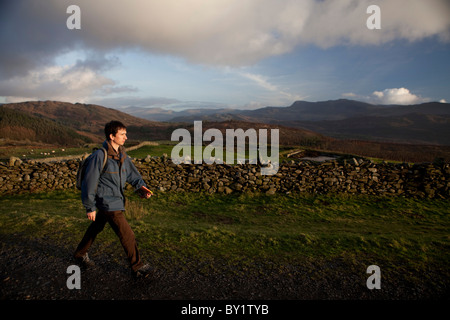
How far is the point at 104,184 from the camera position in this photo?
373cm

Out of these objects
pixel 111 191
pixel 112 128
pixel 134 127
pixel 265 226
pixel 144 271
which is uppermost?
pixel 134 127

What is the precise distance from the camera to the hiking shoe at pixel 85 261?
13.2 feet

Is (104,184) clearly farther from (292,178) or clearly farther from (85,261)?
(292,178)

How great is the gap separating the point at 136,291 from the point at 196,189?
801cm

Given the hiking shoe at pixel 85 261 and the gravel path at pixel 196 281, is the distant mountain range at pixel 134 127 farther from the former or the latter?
the hiking shoe at pixel 85 261

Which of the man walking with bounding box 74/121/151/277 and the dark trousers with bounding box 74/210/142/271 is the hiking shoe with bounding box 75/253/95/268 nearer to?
the man walking with bounding box 74/121/151/277

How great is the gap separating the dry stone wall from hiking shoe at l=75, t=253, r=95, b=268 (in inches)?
285

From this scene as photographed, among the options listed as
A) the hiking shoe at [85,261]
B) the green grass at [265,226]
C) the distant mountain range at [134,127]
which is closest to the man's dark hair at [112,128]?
the hiking shoe at [85,261]

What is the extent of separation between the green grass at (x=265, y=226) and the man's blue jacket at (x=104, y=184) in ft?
5.11

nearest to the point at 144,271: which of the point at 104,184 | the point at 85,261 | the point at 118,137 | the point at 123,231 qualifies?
the point at 123,231

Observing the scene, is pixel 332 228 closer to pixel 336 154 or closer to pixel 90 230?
pixel 90 230

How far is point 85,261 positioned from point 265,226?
16.4ft

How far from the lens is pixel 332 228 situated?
7.23 metres
